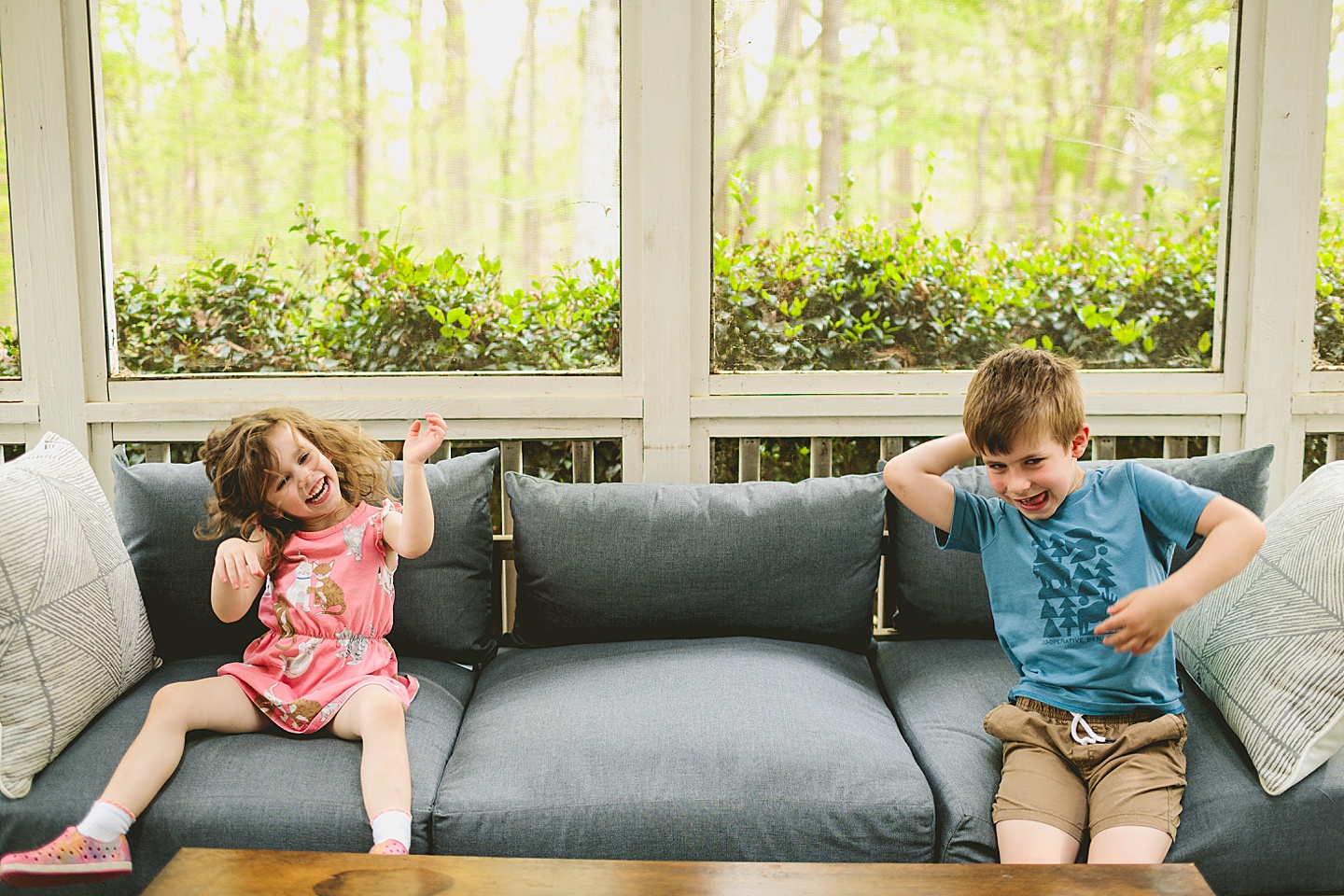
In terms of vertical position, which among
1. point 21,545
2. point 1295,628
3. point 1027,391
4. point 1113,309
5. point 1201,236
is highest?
point 1201,236

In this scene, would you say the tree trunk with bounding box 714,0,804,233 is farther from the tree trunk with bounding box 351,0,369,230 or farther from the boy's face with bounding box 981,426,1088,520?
the boy's face with bounding box 981,426,1088,520

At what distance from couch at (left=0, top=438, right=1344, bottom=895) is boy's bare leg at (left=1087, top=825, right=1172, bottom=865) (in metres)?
0.10

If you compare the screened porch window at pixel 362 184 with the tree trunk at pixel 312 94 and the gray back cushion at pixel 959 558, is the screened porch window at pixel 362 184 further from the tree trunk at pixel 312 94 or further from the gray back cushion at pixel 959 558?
the gray back cushion at pixel 959 558

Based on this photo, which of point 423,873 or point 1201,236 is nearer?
point 423,873

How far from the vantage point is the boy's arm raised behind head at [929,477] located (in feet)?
5.73

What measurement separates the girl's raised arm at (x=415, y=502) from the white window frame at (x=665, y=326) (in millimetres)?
609

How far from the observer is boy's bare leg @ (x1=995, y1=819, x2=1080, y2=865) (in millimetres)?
1422

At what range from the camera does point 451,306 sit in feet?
8.23

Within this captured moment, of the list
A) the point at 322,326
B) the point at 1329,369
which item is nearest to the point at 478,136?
the point at 322,326

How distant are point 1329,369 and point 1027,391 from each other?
1.44m

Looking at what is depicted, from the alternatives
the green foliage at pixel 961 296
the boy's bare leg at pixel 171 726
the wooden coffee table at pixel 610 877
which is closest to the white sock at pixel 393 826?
the wooden coffee table at pixel 610 877

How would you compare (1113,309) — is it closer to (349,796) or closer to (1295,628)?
(1295,628)

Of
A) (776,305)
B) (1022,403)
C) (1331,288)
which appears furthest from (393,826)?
(1331,288)

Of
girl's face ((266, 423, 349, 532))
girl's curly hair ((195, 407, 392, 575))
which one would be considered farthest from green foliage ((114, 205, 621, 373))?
girl's face ((266, 423, 349, 532))
